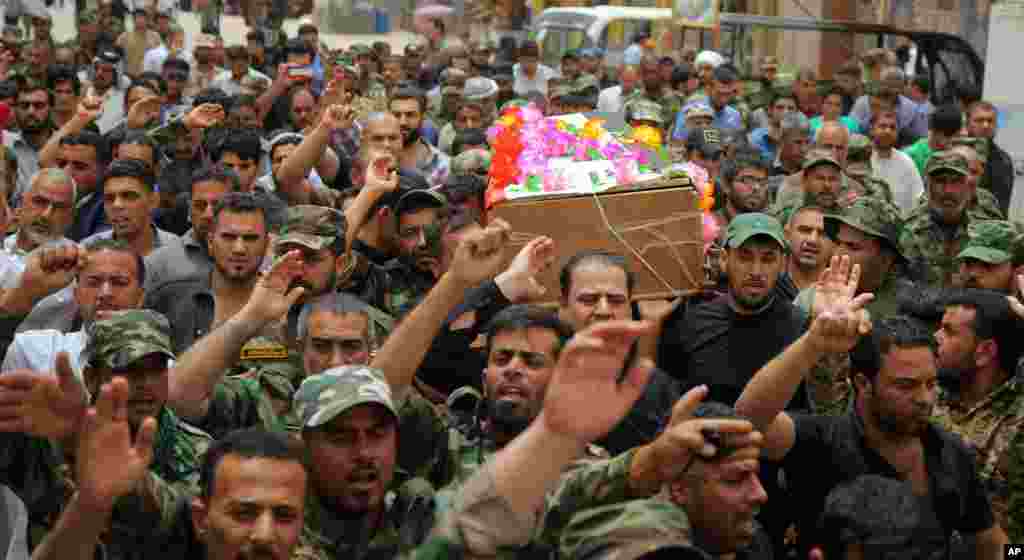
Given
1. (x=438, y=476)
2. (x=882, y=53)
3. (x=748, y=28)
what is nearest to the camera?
(x=438, y=476)

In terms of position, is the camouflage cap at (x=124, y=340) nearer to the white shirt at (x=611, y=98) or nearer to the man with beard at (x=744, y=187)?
the man with beard at (x=744, y=187)

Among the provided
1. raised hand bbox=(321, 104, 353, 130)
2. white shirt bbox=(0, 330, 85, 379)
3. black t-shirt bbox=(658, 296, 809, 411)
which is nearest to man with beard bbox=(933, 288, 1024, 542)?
black t-shirt bbox=(658, 296, 809, 411)

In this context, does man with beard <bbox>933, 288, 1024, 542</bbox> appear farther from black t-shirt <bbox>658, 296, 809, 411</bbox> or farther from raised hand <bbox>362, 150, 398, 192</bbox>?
raised hand <bbox>362, 150, 398, 192</bbox>

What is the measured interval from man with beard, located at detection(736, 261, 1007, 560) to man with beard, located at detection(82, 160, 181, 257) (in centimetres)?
345

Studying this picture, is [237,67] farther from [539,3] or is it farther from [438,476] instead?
[539,3]

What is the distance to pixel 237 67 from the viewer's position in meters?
14.8

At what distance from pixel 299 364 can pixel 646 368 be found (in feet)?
7.70

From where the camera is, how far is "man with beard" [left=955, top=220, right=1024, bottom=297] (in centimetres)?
667

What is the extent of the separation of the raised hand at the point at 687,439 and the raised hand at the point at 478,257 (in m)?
1.24

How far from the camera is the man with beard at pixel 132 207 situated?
735 centimetres

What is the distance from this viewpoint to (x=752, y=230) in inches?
241

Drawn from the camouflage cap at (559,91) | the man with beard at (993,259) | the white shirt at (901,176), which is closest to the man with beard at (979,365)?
the man with beard at (993,259)

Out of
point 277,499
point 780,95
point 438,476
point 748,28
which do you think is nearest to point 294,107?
point 780,95

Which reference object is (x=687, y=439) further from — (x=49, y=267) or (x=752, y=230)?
(x=752, y=230)
